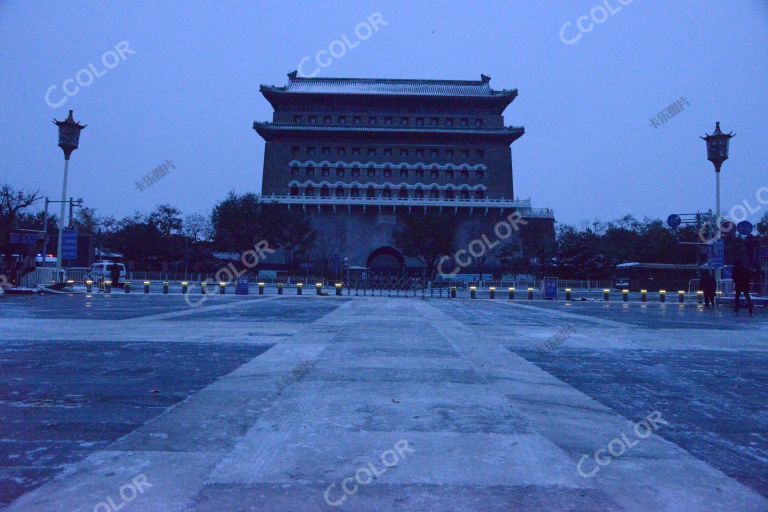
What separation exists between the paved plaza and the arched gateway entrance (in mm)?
47636

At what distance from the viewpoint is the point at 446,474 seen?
3049mm

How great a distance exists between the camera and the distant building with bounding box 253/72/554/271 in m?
56.0

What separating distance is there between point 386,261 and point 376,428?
55225mm

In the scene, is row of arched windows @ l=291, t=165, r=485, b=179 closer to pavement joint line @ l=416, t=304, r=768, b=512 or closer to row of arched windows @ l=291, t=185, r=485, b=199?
row of arched windows @ l=291, t=185, r=485, b=199

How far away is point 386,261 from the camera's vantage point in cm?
5912

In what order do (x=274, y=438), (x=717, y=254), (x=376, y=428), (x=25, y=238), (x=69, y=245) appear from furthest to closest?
(x=69, y=245) → (x=25, y=238) → (x=717, y=254) → (x=376, y=428) → (x=274, y=438)

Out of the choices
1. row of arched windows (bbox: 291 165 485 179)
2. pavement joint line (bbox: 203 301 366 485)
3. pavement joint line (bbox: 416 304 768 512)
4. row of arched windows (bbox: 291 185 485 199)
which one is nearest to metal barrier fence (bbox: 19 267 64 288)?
Answer: pavement joint line (bbox: 203 301 366 485)

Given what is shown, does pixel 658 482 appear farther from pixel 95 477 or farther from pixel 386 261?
pixel 386 261

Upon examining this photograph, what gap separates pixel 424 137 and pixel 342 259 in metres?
15.7

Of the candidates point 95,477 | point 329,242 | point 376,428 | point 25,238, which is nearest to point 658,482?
point 376,428

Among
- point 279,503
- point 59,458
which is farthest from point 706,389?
point 59,458

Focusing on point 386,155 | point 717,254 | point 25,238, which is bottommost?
point 717,254

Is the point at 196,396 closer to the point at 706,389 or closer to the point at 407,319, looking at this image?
the point at 706,389

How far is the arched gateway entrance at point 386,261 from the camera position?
5608cm
